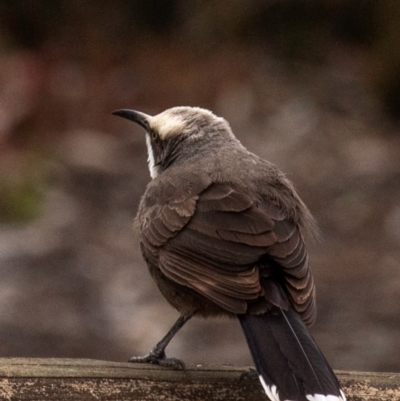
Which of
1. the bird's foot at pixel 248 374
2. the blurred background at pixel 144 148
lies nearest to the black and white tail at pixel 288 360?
the bird's foot at pixel 248 374

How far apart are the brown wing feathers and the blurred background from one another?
8.09ft

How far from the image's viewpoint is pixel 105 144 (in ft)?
35.4

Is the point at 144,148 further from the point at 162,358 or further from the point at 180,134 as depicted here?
the point at 162,358

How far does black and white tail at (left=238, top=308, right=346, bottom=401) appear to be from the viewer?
3.91 m

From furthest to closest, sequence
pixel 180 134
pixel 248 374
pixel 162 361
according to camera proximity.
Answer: pixel 180 134 < pixel 162 361 < pixel 248 374

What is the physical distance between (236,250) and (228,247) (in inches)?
2.2

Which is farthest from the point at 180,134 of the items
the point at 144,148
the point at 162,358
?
the point at 144,148

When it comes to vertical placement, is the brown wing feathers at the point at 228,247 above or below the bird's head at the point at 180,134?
below

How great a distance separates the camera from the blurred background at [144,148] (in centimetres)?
786

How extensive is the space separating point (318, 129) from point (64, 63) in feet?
9.69

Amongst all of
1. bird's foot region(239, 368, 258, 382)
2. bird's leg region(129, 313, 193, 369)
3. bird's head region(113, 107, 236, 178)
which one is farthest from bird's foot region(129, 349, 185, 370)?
bird's head region(113, 107, 236, 178)

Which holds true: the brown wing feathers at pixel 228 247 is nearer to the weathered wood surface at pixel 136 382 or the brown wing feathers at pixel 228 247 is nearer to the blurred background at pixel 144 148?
the weathered wood surface at pixel 136 382

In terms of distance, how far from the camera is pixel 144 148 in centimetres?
1074

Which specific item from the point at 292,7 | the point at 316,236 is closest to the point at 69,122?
the point at 292,7
